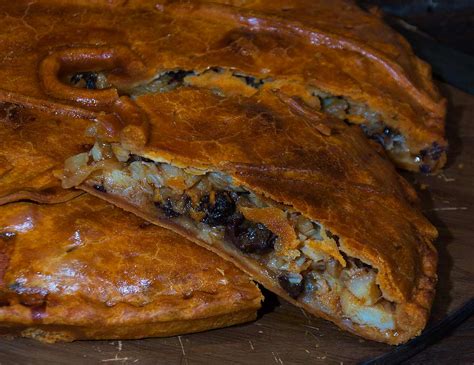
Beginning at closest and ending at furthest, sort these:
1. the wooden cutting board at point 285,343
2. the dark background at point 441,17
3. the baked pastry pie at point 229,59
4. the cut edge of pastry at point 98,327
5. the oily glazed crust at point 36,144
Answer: the cut edge of pastry at point 98,327 < the wooden cutting board at point 285,343 < the oily glazed crust at point 36,144 < the baked pastry pie at point 229,59 < the dark background at point 441,17

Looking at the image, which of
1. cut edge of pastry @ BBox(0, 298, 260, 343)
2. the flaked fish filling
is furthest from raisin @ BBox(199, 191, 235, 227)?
cut edge of pastry @ BBox(0, 298, 260, 343)

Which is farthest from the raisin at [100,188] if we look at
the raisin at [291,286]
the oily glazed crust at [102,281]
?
the raisin at [291,286]

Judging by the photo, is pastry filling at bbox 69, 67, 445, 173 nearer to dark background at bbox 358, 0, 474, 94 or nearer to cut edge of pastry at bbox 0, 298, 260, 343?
cut edge of pastry at bbox 0, 298, 260, 343

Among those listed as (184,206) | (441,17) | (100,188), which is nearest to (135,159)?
(100,188)

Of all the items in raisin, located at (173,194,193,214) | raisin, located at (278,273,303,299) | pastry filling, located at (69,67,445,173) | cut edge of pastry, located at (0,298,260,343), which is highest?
pastry filling, located at (69,67,445,173)

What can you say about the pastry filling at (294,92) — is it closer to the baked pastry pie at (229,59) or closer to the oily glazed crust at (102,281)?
the baked pastry pie at (229,59)

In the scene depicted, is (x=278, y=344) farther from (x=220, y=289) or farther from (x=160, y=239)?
(x=160, y=239)

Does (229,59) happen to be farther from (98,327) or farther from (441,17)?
(441,17)
